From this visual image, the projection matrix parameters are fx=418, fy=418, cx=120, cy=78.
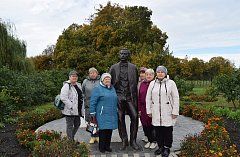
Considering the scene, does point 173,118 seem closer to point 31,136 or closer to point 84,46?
point 31,136

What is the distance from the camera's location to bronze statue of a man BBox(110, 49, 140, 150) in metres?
8.82

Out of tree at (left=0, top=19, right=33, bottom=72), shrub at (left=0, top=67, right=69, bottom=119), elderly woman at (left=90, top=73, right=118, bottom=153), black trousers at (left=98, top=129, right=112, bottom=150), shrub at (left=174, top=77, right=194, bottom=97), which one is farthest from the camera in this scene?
tree at (left=0, top=19, right=33, bottom=72)

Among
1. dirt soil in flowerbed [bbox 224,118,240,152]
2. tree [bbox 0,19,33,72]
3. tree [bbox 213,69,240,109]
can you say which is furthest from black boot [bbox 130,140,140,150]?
tree [bbox 0,19,33,72]

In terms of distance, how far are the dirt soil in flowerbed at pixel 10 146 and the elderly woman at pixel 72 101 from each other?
3.42ft

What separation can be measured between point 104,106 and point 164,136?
136cm

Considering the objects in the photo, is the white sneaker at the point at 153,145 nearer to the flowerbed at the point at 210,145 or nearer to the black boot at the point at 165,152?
the black boot at the point at 165,152

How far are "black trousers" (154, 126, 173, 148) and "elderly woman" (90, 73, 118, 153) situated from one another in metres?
0.93

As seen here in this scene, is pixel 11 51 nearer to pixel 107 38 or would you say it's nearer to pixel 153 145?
pixel 107 38

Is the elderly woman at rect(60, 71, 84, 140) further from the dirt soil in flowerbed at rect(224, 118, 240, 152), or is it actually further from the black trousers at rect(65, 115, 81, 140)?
the dirt soil in flowerbed at rect(224, 118, 240, 152)

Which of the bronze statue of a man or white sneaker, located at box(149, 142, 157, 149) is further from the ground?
the bronze statue of a man

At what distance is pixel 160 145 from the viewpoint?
8234mm

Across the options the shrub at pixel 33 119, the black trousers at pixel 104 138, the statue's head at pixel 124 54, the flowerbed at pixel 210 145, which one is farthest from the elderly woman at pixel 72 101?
the shrub at pixel 33 119

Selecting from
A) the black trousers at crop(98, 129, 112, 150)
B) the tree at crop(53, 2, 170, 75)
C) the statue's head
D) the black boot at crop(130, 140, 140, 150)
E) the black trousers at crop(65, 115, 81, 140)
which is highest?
the tree at crop(53, 2, 170, 75)

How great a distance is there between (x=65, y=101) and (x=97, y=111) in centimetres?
68
